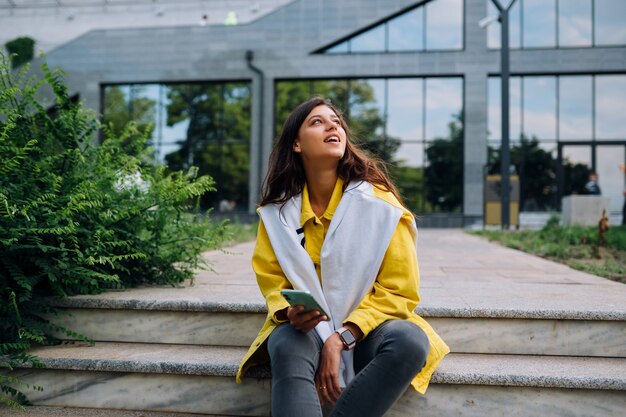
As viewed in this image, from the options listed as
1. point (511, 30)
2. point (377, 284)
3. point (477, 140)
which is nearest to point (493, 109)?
point (477, 140)

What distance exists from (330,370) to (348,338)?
0.15 metres

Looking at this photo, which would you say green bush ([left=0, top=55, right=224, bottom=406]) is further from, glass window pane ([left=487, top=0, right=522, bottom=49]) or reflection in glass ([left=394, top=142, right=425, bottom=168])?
glass window pane ([left=487, top=0, right=522, bottom=49])

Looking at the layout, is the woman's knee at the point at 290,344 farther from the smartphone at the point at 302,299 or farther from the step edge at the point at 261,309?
the step edge at the point at 261,309

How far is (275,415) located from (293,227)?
33.4 inches

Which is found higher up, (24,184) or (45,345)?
(24,184)

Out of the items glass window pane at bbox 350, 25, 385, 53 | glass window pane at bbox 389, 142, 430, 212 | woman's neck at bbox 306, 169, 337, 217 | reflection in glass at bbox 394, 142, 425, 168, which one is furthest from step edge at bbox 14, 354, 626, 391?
glass window pane at bbox 350, 25, 385, 53

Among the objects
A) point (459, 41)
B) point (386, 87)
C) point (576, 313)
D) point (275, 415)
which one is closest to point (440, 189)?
point (386, 87)

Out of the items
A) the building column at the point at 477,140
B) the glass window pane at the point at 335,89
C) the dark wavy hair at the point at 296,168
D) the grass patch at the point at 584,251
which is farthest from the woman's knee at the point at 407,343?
the glass window pane at the point at 335,89

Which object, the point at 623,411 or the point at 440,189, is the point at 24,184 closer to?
the point at 623,411

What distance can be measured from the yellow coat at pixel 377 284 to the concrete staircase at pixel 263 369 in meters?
0.18

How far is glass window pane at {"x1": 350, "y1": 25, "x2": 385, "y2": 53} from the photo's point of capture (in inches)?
715

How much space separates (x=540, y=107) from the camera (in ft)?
58.4

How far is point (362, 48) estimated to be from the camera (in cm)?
1827

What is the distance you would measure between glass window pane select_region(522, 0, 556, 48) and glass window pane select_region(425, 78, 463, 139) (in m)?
2.79
